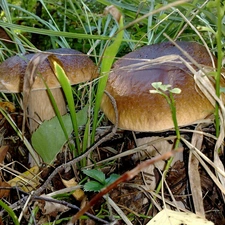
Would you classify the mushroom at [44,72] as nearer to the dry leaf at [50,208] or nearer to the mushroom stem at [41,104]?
the mushroom stem at [41,104]

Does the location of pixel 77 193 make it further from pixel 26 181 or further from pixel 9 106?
pixel 9 106

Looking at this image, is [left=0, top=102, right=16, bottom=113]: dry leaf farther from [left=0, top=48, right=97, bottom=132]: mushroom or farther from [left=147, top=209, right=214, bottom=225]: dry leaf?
[left=147, top=209, right=214, bottom=225]: dry leaf

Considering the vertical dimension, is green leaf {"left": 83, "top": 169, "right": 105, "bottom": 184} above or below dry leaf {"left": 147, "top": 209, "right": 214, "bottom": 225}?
below

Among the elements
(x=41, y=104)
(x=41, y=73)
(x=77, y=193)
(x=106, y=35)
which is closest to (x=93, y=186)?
(x=77, y=193)

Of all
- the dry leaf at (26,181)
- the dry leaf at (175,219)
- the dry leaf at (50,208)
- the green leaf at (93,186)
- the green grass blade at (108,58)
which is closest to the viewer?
the dry leaf at (175,219)

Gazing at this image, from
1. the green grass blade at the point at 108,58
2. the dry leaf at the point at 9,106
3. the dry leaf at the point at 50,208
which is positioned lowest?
the dry leaf at the point at 50,208

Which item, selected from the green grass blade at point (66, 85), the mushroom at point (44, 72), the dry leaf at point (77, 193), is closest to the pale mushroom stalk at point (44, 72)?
the mushroom at point (44, 72)

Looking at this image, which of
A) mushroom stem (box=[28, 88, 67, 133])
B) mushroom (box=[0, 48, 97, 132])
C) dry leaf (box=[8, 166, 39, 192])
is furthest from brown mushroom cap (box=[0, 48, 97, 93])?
dry leaf (box=[8, 166, 39, 192])
